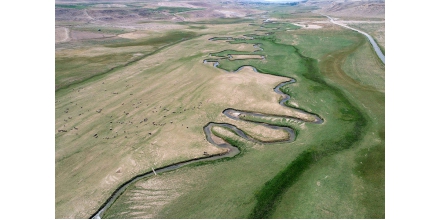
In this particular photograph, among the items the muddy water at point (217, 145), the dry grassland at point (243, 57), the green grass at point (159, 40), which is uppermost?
the green grass at point (159, 40)

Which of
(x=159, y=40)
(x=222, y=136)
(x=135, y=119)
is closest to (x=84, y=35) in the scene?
(x=159, y=40)

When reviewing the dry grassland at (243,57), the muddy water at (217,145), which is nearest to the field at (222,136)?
the muddy water at (217,145)

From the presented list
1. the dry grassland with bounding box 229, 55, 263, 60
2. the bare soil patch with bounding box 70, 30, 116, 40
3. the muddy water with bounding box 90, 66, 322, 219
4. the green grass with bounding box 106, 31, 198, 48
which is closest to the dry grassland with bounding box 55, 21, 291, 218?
the muddy water with bounding box 90, 66, 322, 219

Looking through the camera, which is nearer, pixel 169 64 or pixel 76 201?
pixel 76 201

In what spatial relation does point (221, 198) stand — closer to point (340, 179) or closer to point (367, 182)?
point (340, 179)

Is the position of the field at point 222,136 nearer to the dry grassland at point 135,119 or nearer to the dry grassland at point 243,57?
the dry grassland at point 135,119

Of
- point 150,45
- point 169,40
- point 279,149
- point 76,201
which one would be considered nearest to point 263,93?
point 279,149

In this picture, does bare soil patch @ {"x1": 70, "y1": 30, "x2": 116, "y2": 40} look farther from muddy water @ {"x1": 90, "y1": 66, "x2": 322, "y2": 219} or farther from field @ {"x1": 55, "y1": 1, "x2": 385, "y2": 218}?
muddy water @ {"x1": 90, "y1": 66, "x2": 322, "y2": 219}

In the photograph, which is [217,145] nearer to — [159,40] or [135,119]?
[135,119]

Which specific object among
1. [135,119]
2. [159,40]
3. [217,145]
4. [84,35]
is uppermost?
[84,35]
